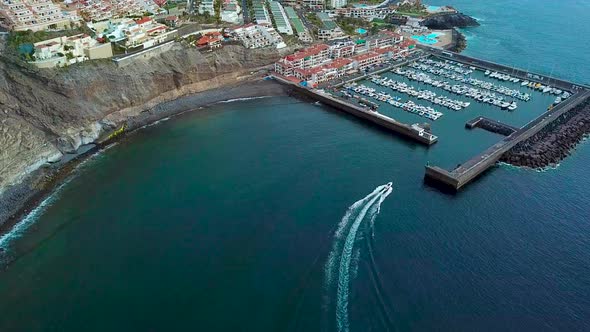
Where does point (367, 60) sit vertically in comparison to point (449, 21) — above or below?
below

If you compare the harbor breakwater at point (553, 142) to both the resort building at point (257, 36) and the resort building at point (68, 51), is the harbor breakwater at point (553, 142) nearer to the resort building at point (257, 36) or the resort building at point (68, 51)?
the resort building at point (257, 36)

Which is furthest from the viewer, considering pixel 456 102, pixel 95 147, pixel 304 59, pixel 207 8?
pixel 207 8

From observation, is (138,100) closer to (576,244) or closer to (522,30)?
(576,244)

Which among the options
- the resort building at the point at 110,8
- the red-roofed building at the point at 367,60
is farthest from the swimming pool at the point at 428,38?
the resort building at the point at 110,8

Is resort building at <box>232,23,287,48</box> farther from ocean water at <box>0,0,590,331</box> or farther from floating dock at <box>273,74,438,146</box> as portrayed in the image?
ocean water at <box>0,0,590,331</box>

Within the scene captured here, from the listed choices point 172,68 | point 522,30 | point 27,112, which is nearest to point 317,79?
point 172,68

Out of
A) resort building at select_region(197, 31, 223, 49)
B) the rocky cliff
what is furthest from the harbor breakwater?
resort building at select_region(197, 31, 223, 49)

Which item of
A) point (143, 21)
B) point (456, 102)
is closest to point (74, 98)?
point (143, 21)

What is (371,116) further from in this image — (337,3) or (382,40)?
(337,3)
